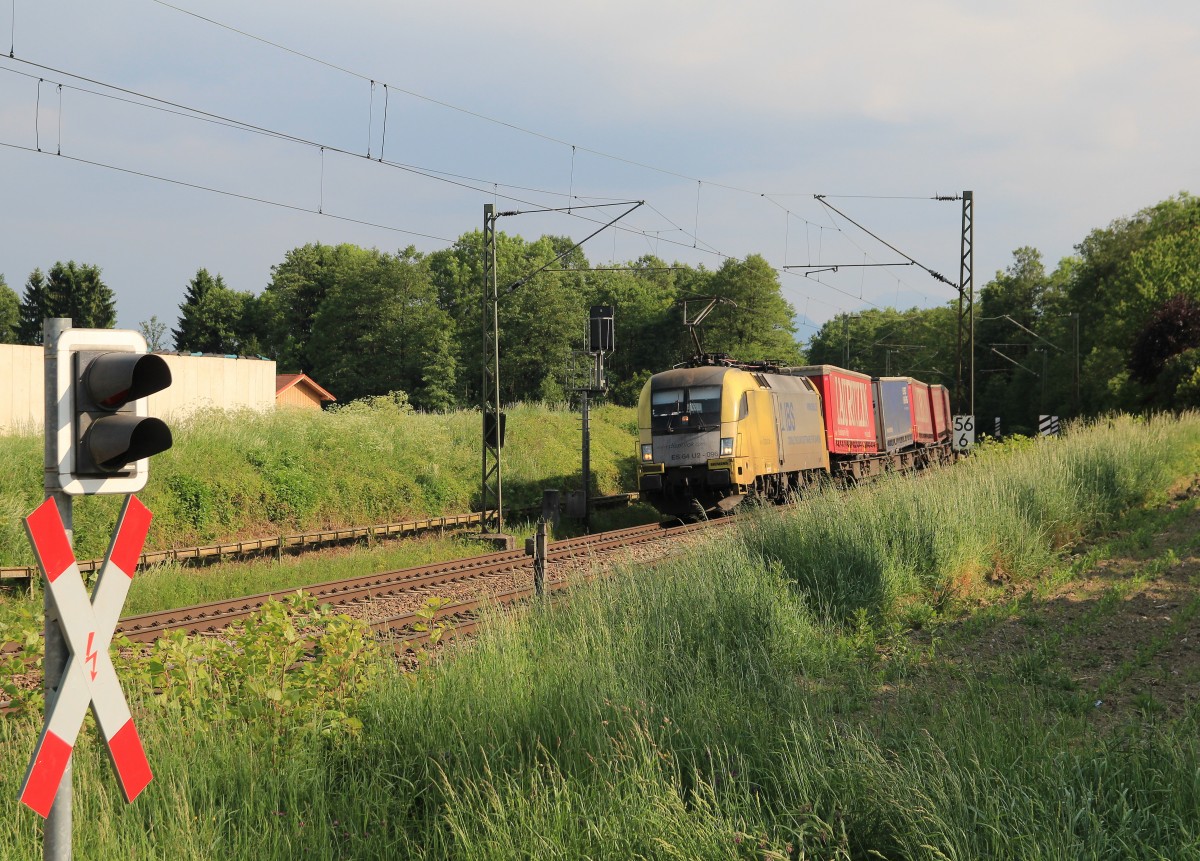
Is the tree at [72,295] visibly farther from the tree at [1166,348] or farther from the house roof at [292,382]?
the tree at [1166,348]

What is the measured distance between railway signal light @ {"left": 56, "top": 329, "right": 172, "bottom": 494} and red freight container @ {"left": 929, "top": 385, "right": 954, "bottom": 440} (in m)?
39.9

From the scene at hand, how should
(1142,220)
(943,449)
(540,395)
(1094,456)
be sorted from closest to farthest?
(1094,456) < (943,449) < (540,395) < (1142,220)

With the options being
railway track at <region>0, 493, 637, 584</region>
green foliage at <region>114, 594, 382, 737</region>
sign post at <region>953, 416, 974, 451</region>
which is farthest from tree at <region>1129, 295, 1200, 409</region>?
green foliage at <region>114, 594, 382, 737</region>

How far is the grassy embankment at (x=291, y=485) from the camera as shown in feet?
53.9

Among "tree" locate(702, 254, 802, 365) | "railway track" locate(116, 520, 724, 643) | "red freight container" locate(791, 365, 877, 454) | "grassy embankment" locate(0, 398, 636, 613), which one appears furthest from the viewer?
"tree" locate(702, 254, 802, 365)

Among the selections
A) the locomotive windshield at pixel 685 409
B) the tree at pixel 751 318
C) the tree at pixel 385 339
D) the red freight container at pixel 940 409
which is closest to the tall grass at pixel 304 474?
the locomotive windshield at pixel 685 409

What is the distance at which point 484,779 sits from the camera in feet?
17.5

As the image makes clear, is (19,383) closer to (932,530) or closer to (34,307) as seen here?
(932,530)

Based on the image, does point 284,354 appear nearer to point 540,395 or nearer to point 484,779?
point 540,395

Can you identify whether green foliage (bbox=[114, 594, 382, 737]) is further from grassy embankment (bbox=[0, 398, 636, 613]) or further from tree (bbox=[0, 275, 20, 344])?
tree (bbox=[0, 275, 20, 344])

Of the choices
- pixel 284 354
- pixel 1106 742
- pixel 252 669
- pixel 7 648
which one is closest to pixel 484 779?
pixel 252 669

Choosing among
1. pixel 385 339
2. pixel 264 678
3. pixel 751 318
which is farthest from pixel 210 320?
pixel 264 678

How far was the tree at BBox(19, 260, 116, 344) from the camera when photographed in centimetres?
6544

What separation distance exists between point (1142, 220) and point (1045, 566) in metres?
67.3
